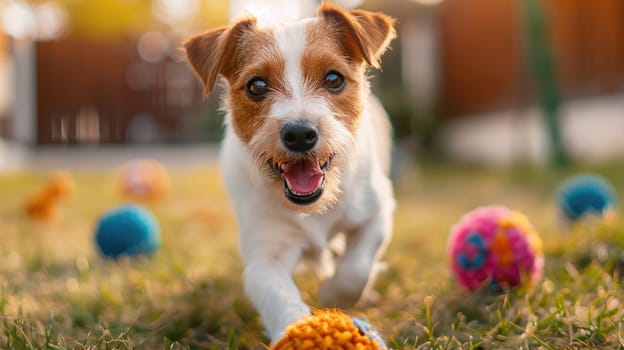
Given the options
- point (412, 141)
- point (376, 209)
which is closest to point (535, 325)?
point (376, 209)

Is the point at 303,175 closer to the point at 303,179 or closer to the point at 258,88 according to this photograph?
the point at 303,179

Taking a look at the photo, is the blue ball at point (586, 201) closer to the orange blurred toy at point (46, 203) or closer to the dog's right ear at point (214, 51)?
the dog's right ear at point (214, 51)

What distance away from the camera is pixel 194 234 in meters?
5.51

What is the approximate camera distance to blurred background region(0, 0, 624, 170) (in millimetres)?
13883

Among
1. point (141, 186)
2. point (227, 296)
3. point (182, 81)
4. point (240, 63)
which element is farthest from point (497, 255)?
point (182, 81)

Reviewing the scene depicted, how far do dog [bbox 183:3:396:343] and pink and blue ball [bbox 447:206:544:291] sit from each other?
0.43 metres

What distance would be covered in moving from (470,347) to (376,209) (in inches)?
40.3

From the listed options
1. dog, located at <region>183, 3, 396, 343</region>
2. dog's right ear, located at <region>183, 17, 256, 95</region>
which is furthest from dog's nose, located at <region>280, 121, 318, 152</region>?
dog's right ear, located at <region>183, 17, 256, 95</region>

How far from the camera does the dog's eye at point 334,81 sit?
9.77 feet

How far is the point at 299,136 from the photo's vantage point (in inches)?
104

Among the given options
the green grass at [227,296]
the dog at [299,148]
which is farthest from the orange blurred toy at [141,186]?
the dog at [299,148]

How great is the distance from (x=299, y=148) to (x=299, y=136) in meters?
0.06

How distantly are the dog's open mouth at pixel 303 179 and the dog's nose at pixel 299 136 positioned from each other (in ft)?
0.27

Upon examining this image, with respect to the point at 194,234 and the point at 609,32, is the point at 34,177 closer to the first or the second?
the point at 194,234
